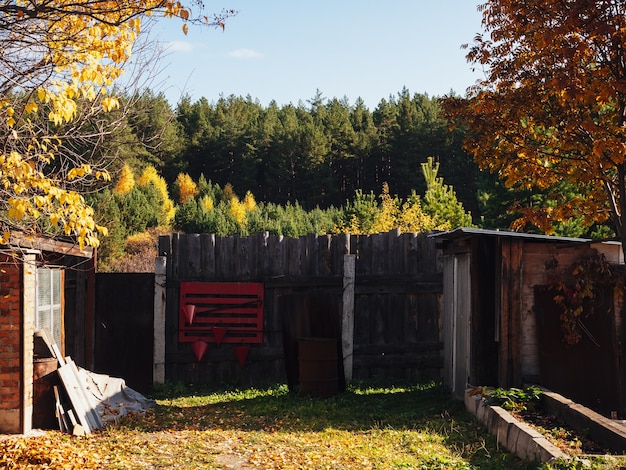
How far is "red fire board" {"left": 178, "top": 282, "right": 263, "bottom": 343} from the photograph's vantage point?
13305 millimetres

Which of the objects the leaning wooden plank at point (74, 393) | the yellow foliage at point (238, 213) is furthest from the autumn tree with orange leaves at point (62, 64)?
the yellow foliage at point (238, 213)

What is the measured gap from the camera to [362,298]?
531 inches

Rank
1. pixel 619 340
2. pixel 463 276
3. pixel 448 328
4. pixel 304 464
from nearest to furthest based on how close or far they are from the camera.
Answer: pixel 304 464 → pixel 619 340 → pixel 463 276 → pixel 448 328

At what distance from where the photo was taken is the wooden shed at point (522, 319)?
10711 mm

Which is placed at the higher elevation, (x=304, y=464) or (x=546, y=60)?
(x=546, y=60)

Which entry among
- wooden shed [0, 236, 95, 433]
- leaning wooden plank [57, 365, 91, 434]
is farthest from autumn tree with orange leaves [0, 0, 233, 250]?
leaning wooden plank [57, 365, 91, 434]

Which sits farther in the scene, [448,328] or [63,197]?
[448,328]

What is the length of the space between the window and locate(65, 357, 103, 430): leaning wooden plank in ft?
2.76

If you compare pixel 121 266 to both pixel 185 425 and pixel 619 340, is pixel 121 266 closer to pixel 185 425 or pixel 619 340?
pixel 185 425

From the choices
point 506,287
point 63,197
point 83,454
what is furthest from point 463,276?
point 63,197

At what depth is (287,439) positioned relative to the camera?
8898 mm

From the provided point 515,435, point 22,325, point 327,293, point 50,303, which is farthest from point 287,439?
point 327,293

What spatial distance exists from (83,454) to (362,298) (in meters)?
6.49

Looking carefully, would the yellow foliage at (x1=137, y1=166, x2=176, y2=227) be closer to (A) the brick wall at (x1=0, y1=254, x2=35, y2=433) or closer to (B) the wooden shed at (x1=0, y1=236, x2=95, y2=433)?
(B) the wooden shed at (x1=0, y1=236, x2=95, y2=433)
